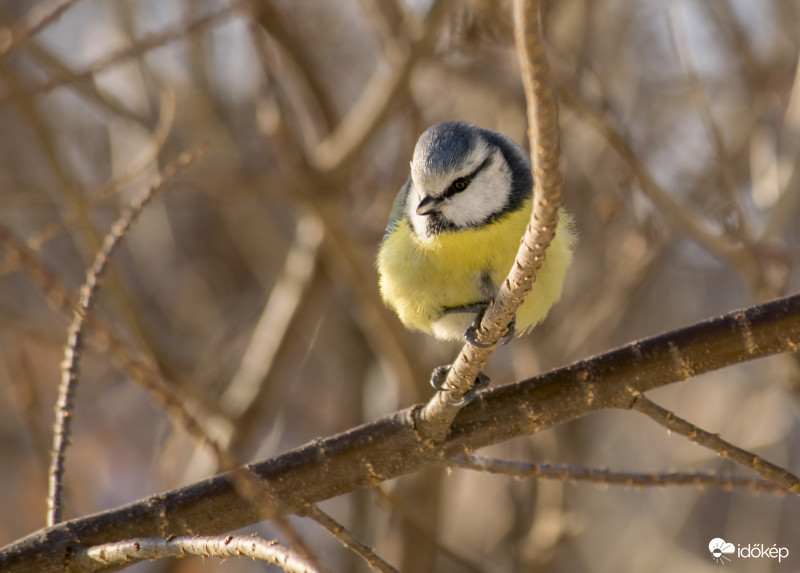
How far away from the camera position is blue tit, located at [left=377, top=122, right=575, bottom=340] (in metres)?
2.02

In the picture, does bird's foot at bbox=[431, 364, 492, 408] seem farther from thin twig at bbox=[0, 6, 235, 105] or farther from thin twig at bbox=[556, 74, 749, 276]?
thin twig at bbox=[0, 6, 235, 105]

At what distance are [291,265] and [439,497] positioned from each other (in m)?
1.16

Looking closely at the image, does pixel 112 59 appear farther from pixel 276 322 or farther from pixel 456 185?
pixel 276 322

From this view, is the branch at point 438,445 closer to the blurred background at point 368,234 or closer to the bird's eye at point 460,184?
the blurred background at point 368,234

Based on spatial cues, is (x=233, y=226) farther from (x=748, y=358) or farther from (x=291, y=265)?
(x=748, y=358)

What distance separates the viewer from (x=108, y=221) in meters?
4.95

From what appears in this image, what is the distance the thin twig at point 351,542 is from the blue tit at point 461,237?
627 mm

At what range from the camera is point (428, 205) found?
2039 millimetres

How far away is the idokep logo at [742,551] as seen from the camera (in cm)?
329

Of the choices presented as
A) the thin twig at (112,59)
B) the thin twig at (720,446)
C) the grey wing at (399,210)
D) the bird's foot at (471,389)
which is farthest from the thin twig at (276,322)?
the thin twig at (720,446)

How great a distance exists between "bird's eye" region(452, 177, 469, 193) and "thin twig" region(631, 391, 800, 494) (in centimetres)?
72

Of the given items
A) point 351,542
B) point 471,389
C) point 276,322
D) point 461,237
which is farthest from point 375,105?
point 351,542

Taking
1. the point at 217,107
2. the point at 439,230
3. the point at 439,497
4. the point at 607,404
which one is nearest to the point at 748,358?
the point at 607,404

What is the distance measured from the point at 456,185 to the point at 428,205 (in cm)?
10
